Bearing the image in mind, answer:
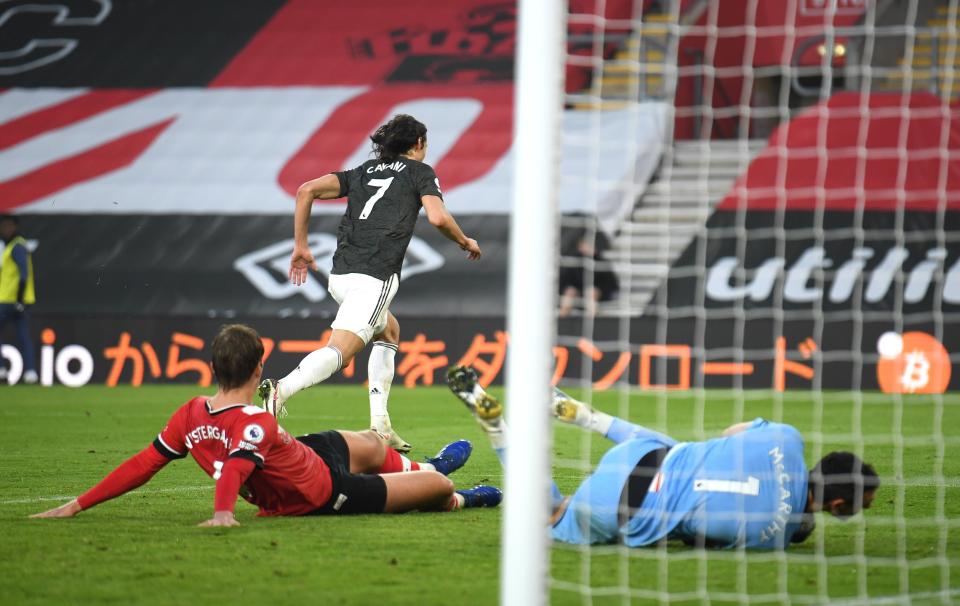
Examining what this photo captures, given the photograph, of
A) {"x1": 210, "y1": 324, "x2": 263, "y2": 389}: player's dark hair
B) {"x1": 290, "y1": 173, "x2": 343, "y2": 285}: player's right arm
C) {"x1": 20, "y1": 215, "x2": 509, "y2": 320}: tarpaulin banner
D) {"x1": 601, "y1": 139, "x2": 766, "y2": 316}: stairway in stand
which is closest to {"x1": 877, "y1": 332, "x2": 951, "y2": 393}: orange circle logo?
{"x1": 601, "y1": 139, "x2": 766, "y2": 316}: stairway in stand

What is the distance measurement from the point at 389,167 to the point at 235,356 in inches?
100

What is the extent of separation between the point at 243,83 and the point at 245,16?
1326 mm

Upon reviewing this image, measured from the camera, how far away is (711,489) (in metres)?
4.52

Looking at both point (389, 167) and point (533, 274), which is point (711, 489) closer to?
point (533, 274)

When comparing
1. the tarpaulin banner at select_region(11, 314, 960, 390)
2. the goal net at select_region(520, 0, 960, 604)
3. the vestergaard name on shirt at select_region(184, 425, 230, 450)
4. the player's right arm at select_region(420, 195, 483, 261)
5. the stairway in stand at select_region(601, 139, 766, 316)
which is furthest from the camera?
the stairway in stand at select_region(601, 139, 766, 316)

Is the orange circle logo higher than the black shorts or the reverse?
the reverse

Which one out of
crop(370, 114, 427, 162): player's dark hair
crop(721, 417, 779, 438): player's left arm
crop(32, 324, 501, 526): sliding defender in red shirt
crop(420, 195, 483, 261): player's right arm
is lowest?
crop(32, 324, 501, 526): sliding defender in red shirt

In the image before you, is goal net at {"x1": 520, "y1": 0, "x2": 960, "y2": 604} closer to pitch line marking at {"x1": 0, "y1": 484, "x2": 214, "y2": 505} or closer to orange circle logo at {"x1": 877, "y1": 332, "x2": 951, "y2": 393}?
orange circle logo at {"x1": 877, "y1": 332, "x2": 951, "y2": 393}

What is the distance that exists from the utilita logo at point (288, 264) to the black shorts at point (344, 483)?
10841 millimetres

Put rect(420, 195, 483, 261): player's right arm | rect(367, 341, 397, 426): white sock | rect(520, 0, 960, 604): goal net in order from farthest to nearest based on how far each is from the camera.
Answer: rect(520, 0, 960, 604): goal net, rect(367, 341, 397, 426): white sock, rect(420, 195, 483, 261): player's right arm

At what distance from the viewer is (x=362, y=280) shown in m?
7.16

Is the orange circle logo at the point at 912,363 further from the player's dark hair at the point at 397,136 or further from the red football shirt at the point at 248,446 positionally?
the red football shirt at the point at 248,446

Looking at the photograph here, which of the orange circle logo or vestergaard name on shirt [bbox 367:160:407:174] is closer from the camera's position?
vestergaard name on shirt [bbox 367:160:407:174]

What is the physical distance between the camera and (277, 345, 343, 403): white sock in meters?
6.63
